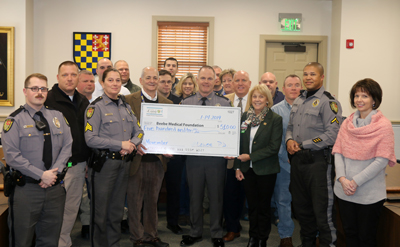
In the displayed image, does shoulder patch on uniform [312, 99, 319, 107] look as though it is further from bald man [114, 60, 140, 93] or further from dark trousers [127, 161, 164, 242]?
bald man [114, 60, 140, 93]

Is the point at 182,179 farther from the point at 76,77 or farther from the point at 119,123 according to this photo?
the point at 76,77

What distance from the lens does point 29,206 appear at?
7.38ft

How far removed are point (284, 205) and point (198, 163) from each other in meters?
0.95

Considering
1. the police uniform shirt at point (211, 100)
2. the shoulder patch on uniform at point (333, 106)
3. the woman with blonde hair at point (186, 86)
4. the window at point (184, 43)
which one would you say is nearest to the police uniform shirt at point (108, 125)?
the police uniform shirt at point (211, 100)

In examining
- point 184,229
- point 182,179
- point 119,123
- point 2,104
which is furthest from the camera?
point 2,104

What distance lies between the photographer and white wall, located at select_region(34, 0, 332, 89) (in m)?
6.16

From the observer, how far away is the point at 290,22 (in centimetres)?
636

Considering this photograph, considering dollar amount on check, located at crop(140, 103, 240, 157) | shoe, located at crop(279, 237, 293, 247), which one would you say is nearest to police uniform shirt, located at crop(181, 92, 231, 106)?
dollar amount on check, located at crop(140, 103, 240, 157)

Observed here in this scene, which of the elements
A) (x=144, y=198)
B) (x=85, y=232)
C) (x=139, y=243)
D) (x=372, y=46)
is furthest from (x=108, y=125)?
(x=372, y=46)

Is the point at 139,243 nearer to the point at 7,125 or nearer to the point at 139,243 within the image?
the point at 139,243

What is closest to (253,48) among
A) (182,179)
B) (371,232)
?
(182,179)

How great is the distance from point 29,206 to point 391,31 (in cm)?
659

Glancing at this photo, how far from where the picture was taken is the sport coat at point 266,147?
296cm

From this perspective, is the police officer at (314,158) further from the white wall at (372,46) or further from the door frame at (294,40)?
the white wall at (372,46)
